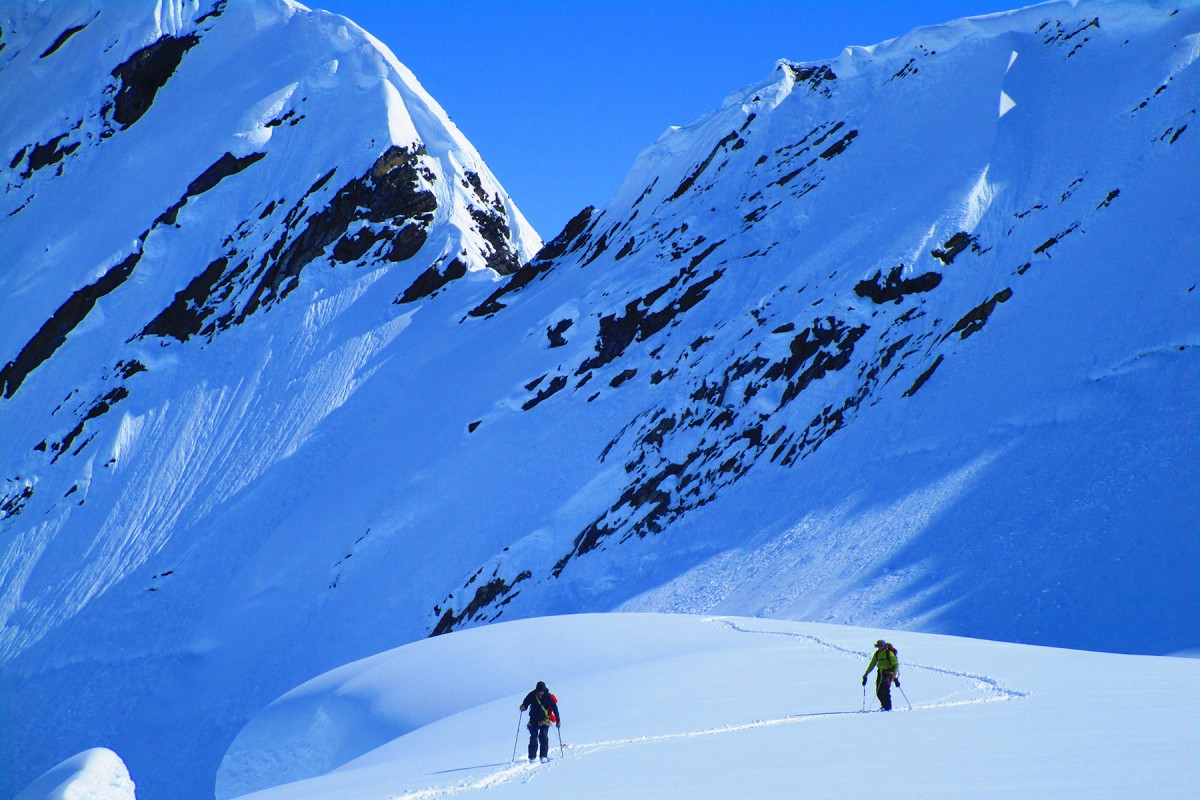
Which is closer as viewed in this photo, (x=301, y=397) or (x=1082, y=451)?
(x=1082, y=451)

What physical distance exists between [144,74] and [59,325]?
79.9ft

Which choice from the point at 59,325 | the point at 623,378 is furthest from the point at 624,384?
the point at 59,325

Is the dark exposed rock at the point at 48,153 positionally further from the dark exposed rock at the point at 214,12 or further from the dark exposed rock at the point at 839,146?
the dark exposed rock at the point at 839,146

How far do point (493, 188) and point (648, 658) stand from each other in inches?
2029

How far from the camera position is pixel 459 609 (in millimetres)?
35625

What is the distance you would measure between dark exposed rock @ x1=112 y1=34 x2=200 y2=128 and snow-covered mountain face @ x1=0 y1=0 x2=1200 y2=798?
973 cm

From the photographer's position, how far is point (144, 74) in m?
75.8

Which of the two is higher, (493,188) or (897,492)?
(493,188)

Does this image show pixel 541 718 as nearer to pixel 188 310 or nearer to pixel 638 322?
pixel 638 322

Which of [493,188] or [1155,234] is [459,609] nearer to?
[1155,234]

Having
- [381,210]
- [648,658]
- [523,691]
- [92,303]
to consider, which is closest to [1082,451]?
[648,658]

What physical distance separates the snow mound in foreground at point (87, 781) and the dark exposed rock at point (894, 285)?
3043 centimetres

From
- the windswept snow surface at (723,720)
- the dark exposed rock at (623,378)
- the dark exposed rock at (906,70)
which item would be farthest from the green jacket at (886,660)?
the dark exposed rock at (906,70)

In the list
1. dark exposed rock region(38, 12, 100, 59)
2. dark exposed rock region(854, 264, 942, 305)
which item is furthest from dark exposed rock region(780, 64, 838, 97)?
dark exposed rock region(38, 12, 100, 59)
